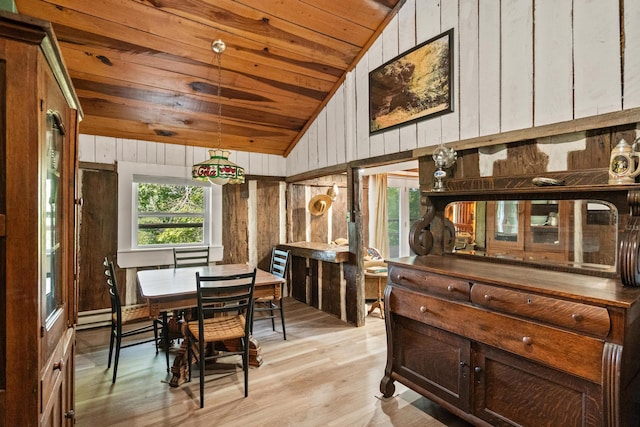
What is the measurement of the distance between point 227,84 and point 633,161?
3.38 metres

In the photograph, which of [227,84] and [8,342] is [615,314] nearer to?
[8,342]

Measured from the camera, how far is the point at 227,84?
350 cm

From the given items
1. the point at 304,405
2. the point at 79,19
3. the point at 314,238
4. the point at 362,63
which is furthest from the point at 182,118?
the point at 304,405

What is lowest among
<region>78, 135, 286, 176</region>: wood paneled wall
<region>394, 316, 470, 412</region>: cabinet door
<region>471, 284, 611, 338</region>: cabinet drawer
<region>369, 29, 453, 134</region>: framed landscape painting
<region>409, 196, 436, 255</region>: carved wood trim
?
<region>394, 316, 470, 412</region>: cabinet door

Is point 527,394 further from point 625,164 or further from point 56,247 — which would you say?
point 56,247

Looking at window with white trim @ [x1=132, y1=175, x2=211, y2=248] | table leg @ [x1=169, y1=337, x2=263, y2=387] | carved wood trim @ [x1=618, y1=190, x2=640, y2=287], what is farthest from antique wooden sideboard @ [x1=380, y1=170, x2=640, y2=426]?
window with white trim @ [x1=132, y1=175, x2=211, y2=248]

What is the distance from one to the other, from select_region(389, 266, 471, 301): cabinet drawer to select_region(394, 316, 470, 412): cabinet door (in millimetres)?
254

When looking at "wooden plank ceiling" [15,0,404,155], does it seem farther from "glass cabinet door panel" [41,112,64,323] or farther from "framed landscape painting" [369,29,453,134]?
"glass cabinet door panel" [41,112,64,323]

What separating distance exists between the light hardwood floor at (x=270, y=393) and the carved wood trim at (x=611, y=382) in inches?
38.5

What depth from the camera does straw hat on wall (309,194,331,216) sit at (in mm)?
5344

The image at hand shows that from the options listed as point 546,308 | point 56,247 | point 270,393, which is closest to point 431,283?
point 546,308

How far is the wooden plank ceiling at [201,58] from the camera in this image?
2.65m

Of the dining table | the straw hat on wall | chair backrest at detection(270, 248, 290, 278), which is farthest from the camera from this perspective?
the straw hat on wall

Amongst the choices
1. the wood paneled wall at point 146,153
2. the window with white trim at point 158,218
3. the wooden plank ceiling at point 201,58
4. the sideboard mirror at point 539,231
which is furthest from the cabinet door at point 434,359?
the wood paneled wall at point 146,153
